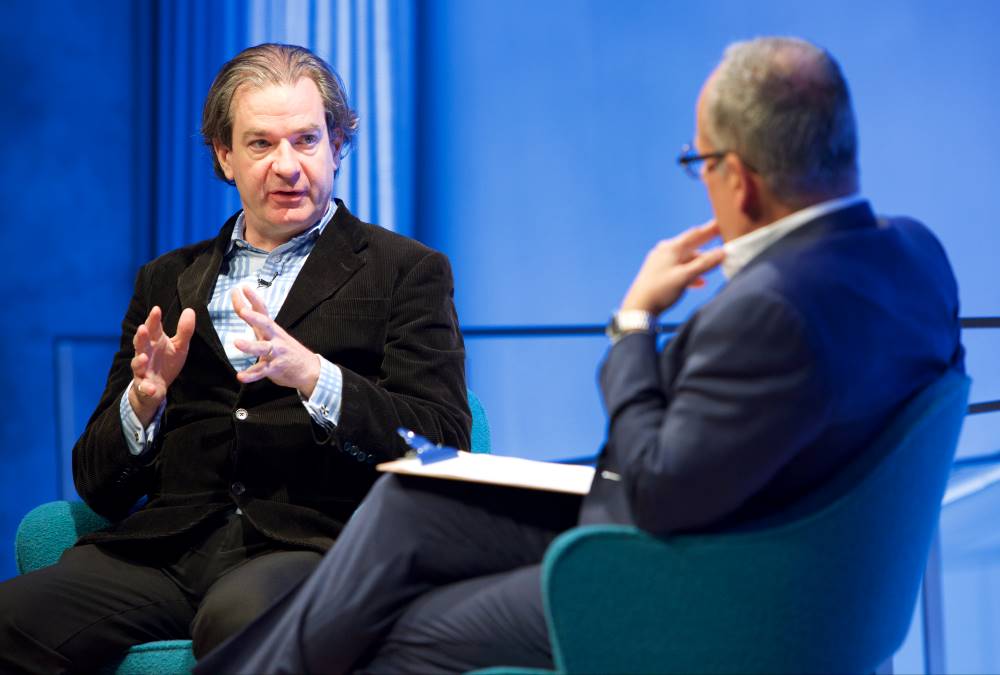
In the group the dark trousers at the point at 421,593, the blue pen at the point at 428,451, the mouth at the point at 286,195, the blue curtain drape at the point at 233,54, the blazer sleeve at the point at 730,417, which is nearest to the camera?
the blazer sleeve at the point at 730,417

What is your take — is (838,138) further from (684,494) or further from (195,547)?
(195,547)

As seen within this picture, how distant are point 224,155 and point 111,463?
0.65 m

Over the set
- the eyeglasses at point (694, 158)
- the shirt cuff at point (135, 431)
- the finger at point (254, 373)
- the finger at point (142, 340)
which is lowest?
the shirt cuff at point (135, 431)

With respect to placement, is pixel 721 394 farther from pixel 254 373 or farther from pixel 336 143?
pixel 336 143

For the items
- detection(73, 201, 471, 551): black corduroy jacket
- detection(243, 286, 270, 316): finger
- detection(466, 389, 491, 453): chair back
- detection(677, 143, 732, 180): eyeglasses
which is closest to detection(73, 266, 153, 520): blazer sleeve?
detection(73, 201, 471, 551): black corduroy jacket

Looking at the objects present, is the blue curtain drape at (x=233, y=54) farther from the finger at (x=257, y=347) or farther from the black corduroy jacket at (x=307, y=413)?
the finger at (x=257, y=347)

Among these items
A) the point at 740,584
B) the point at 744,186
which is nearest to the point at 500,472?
the point at 740,584

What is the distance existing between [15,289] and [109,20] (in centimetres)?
121

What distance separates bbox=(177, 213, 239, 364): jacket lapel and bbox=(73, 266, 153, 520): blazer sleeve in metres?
0.17

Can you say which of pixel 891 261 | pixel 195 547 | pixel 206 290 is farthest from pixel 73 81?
pixel 891 261

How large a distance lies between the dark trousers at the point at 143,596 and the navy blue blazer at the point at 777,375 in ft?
2.26

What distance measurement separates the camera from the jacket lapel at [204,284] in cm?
205

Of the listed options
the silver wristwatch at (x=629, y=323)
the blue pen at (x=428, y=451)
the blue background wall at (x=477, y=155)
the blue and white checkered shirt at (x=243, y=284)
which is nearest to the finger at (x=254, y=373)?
the blue and white checkered shirt at (x=243, y=284)

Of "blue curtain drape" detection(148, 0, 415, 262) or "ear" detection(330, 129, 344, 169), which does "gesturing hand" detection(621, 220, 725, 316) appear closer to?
"ear" detection(330, 129, 344, 169)
